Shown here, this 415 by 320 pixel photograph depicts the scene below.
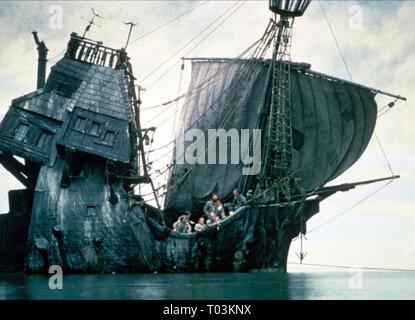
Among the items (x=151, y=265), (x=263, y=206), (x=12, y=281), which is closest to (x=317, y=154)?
(x=263, y=206)

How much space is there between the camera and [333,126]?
48.9 meters

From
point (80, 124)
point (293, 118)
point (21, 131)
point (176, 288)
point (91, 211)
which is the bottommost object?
point (176, 288)

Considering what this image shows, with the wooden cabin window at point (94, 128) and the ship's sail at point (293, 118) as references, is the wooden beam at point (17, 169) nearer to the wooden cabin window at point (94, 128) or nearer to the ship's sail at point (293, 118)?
the wooden cabin window at point (94, 128)

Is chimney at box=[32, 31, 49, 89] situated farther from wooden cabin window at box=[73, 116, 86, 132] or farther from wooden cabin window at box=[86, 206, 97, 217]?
wooden cabin window at box=[86, 206, 97, 217]

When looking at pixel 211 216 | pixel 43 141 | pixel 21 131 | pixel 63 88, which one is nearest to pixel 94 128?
pixel 43 141

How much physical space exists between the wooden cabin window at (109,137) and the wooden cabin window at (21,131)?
3638 mm

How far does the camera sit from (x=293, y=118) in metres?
47.2

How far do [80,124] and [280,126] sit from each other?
10.8 m

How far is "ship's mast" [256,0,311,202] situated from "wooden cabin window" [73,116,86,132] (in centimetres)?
892

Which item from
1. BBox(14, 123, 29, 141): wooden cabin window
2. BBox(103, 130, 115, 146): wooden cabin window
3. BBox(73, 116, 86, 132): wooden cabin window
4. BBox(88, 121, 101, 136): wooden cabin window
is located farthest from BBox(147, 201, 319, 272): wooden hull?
BBox(14, 123, 29, 141): wooden cabin window

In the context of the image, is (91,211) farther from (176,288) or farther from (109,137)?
(176,288)

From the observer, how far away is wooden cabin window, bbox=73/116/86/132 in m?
37.8

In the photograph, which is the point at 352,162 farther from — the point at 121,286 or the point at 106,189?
the point at 121,286

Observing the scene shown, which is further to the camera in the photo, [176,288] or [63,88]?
[63,88]
